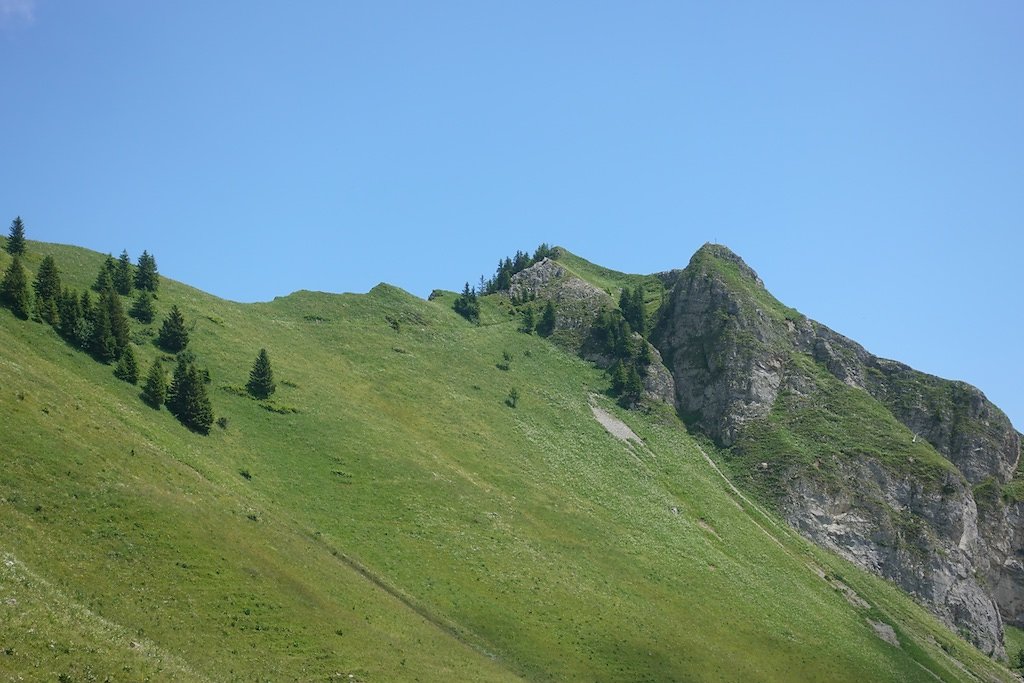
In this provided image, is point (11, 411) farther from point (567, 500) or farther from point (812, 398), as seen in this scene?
point (812, 398)

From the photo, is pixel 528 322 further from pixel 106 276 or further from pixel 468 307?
pixel 106 276

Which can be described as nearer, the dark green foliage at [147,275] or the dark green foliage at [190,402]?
the dark green foliage at [190,402]

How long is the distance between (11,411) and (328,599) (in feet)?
71.9

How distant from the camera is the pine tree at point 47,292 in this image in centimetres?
6938

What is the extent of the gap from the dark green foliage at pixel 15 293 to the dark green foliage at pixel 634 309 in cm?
9996

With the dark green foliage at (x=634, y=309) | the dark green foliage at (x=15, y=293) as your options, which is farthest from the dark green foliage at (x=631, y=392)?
the dark green foliage at (x=15, y=293)

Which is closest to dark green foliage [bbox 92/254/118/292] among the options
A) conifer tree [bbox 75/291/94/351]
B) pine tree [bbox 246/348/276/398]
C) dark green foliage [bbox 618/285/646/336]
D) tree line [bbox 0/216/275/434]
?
tree line [bbox 0/216/275/434]

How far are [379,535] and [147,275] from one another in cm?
5235

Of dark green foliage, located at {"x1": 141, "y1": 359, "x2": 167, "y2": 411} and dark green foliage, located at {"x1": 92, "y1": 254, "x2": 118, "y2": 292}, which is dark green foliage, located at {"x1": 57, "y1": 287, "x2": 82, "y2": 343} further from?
dark green foliage, located at {"x1": 92, "y1": 254, "x2": 118, "y2": 292}

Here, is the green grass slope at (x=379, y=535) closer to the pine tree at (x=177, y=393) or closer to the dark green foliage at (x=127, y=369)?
the dark green foliage at (x=127, y=369)

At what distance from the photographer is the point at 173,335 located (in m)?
82.2

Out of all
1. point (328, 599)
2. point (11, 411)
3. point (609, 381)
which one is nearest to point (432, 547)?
point (328, 599)

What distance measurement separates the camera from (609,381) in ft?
433

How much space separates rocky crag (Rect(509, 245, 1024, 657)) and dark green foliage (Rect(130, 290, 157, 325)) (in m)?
72.7
